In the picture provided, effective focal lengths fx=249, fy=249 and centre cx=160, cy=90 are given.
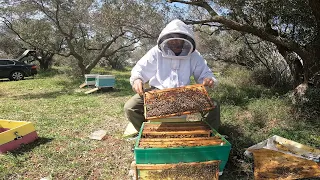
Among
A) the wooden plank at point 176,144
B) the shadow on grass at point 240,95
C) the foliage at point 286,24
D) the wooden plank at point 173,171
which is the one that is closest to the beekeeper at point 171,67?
the wooden plank at point 176,144

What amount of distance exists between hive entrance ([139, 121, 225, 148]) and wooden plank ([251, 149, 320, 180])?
48 cm

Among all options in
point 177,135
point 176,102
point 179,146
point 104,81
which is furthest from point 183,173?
point 104,81

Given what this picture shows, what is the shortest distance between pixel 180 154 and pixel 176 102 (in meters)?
A: 0.67

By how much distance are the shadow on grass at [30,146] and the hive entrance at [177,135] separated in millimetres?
1864

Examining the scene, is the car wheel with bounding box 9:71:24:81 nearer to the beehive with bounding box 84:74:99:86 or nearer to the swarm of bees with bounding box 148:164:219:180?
the beehive with bounding box 84:74:99:86

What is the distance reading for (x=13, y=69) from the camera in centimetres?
1399

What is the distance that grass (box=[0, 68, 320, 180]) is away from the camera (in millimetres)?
2803

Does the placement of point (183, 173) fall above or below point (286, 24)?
below

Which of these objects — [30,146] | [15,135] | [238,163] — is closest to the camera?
[238,163]

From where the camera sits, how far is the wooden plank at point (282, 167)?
2141 mm

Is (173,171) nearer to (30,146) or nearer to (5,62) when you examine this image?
(30,146)

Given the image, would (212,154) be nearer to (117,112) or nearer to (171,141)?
(171,141)

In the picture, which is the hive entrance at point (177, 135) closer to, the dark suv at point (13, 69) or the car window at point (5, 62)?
the dark suv at point (13, 69)

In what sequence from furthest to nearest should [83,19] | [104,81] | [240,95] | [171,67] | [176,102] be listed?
[83,19]
[104,81]
[240,95]
[171,67]
[176,102]
